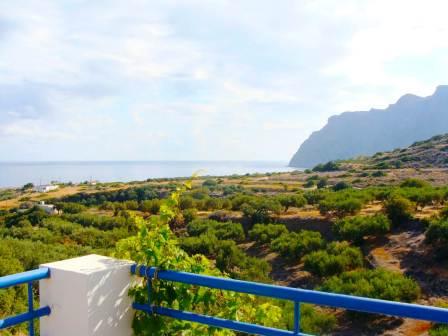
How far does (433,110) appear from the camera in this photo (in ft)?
614

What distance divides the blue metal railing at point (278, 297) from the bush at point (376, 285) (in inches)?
346

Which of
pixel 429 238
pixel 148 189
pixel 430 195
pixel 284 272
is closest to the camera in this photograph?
pixel 429 238

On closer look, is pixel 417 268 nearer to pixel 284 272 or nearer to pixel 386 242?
pixel 386 242

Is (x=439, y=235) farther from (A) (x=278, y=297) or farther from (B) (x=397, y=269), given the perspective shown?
(A) (x=278, y=297)

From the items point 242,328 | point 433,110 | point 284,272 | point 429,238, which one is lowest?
point 284,272

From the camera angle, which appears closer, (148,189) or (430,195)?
(430,195)

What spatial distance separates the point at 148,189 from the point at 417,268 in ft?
103

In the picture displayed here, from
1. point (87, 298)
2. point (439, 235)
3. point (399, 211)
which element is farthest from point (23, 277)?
point (399, 211)

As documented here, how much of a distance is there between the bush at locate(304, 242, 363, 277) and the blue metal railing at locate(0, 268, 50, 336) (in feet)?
38.6

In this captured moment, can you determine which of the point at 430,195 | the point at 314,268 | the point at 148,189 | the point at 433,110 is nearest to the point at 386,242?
the point at 314,268

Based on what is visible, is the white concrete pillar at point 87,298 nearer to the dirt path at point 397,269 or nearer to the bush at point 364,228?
the dirt path at point 397,269

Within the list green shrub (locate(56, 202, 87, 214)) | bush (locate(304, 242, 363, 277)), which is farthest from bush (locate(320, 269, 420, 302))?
green shrub (locate(56, 202, 87, 214))

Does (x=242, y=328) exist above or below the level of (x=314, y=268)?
above

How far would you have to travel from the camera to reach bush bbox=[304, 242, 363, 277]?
525 inches
